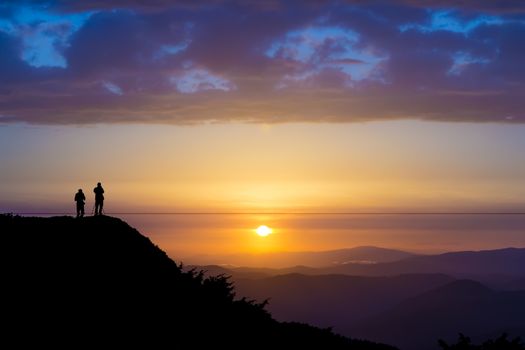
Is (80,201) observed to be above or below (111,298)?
above

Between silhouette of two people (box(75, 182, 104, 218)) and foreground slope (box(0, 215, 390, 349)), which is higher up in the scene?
silhouette of two people (box(75, 182, 104, 218))

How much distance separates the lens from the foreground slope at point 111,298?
1286 inches

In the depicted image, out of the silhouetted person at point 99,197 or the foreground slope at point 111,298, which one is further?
the silhouetted person at point 99,197

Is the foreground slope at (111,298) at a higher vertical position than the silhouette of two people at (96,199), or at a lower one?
lower

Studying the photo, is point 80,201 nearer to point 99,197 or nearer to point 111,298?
point 99,197

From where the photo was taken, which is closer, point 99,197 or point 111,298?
point 111,298

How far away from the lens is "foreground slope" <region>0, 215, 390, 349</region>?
32.7 meters

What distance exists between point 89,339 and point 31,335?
2.62 metres

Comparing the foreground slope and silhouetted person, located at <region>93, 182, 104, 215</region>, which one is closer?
the foreground slope

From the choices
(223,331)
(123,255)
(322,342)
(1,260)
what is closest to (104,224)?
(123,255)

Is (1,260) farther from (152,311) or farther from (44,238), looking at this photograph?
(152,311)

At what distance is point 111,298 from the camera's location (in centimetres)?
3638

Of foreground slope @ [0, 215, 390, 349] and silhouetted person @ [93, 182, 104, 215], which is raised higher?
silhouetted person @ [93, 182, 104, 215]

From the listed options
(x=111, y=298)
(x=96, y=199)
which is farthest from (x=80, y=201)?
(x=111, y=298)
